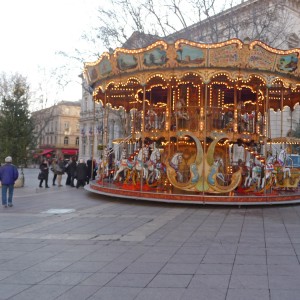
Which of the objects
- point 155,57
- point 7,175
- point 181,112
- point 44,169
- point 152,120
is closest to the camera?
point 7,175

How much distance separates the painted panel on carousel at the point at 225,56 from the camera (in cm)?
1428

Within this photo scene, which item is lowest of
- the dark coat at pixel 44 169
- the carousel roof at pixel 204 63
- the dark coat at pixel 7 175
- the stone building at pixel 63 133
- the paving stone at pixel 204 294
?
the paving stone at pixel 204 294

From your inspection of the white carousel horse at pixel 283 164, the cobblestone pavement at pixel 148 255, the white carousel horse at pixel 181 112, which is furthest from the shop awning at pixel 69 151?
the cobblestone pavement at pixel 148 255

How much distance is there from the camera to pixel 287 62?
48.6 ft

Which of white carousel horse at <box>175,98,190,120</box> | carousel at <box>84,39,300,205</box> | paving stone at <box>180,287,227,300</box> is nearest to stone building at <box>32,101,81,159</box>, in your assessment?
carousel at <box>84,39,300,205</box>

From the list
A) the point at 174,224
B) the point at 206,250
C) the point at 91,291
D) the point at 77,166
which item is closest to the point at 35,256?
the point at 91,291

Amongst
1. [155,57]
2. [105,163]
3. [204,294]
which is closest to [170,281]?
[204,294]

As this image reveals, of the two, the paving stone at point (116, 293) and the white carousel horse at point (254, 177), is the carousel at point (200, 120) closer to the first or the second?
the white carousel horse at point (254, 177)

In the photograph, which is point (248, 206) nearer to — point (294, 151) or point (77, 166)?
point (77, 166)

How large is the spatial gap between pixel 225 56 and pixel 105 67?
15.8ft

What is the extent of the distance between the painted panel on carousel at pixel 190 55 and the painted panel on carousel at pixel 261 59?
5.67 feet

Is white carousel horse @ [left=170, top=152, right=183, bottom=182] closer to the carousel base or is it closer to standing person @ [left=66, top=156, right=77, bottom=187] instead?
the carousel base

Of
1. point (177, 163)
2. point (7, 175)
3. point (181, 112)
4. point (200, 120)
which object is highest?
point (181, 112)

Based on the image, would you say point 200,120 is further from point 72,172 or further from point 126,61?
point 72,172
